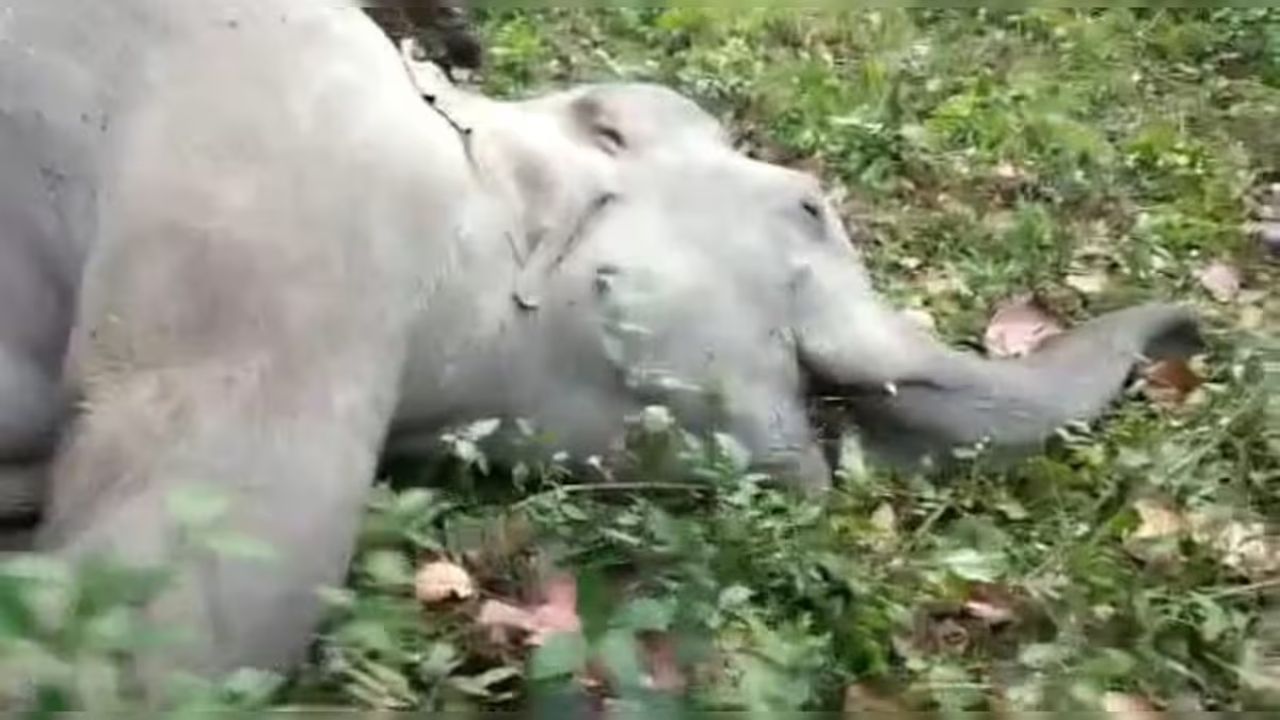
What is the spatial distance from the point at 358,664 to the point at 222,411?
326 millimetres

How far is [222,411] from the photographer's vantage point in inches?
82.6

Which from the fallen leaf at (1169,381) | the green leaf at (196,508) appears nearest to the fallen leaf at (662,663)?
the green leaf at (196,508)

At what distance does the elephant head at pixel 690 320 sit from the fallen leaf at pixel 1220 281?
0.81 ft

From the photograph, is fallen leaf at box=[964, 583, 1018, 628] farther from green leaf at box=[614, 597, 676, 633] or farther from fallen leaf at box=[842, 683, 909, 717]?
green leaf at box=[614, 597, 676, 633]

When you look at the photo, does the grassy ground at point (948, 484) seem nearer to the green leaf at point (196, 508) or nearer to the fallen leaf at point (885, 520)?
the fallen leaf at point (885, 520)

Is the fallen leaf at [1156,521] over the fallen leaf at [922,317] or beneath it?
over

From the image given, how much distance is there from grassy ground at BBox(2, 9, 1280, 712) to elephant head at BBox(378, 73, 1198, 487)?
7cm

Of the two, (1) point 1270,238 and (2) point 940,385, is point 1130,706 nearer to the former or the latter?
(2) point 940,385

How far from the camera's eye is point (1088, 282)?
3236 mm

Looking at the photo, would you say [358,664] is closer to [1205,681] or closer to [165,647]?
[165,647]

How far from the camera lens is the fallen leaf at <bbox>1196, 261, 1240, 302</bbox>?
3.21 meters

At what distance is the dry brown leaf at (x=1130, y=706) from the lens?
6.01 feet

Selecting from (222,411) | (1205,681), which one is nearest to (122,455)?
(222,411)

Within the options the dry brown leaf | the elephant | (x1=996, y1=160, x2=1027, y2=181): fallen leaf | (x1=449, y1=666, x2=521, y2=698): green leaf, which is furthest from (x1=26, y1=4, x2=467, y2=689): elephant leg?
(x1=996, y1=160, x2=1027, y2=181): fallen leaf
